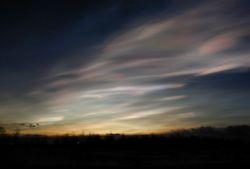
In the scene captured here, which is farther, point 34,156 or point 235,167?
point 34,156

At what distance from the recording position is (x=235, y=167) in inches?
1964

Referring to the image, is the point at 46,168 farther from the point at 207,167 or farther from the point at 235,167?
the point at 235,167

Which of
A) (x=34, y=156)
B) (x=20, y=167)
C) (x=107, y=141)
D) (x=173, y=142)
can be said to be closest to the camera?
(x=20, y=167)

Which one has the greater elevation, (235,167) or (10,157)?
(10,157)

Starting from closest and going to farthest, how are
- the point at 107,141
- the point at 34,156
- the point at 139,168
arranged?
the point at 139,168 → the point at 34,156 → the point at 107,141

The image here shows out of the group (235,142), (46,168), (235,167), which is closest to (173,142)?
(235,142)

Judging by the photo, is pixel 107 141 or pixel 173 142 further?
pixel 173 142

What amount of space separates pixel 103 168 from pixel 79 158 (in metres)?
18.3

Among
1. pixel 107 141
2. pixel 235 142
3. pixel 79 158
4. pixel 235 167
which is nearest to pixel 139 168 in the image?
pixel 235 167

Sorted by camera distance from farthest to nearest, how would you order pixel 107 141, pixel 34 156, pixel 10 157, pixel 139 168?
pixel 107 141, pixel 34 156, pixel 10 157, pixel 139 168

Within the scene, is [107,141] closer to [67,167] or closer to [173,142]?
[173,142]

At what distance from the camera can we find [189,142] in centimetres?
14712

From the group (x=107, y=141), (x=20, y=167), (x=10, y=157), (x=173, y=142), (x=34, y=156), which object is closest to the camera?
(x=20, y=167)

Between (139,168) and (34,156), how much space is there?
21816 millimetres
